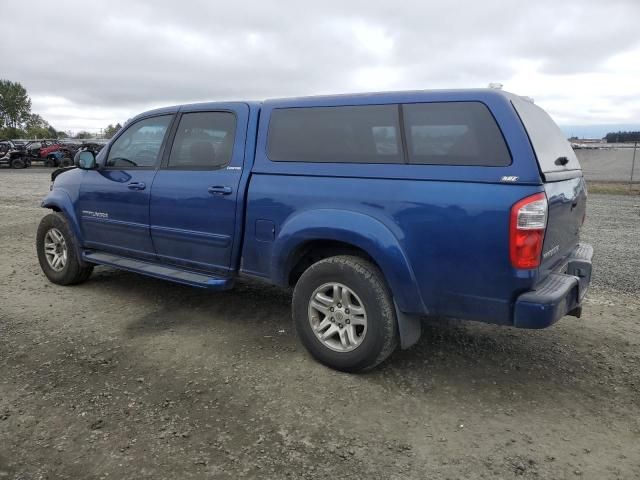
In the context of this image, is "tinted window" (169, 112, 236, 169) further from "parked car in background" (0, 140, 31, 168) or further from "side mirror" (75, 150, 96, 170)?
"parked car in background" (0, 140, 31, 168)

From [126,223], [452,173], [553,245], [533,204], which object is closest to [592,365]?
[553,245]

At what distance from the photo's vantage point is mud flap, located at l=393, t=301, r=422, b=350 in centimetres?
336

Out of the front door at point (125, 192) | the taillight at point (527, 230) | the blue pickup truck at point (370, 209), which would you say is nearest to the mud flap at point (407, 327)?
the blue pickup truck at point (370, 209)

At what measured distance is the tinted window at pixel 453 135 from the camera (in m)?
3.04

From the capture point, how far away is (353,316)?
3.51 metres

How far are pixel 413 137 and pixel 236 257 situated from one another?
168cm

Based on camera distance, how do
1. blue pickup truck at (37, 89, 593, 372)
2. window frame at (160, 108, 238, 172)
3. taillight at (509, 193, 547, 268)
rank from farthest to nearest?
window frame at (160, 108, 238, 172), blue pickup truck at (37, 89, 593, 372), taillight at (509, 193, 547, 268)

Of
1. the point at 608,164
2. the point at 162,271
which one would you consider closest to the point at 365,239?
A: the point at 162,271

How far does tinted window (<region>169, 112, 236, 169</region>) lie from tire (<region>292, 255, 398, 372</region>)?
129cm

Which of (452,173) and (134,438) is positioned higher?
(452,173)

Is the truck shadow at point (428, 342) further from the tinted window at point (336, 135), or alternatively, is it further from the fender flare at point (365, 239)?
the tinted window at point (336, 135)

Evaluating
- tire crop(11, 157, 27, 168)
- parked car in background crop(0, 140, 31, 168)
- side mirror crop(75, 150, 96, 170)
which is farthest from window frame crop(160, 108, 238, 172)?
tire crop(11, 157, 27, 168)

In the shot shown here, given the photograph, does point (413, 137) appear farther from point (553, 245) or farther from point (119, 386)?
point (119, 386)

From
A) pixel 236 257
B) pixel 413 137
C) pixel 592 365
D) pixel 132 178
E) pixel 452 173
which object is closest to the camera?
pixel 452 173
